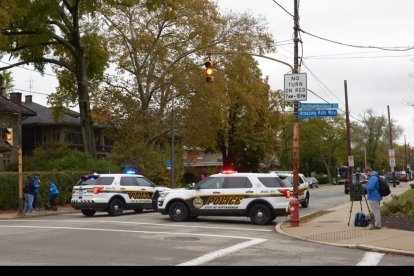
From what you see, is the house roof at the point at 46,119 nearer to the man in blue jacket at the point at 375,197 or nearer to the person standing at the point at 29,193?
the person standing at the point at 29,193

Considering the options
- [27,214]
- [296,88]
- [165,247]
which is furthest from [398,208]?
[27,214]

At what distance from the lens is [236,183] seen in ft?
62.5

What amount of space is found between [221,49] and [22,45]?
54.6 ft

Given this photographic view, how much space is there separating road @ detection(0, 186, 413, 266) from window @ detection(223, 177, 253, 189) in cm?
158

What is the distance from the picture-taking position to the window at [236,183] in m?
18.9

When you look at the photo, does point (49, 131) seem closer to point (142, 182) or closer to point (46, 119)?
point (46, 119)

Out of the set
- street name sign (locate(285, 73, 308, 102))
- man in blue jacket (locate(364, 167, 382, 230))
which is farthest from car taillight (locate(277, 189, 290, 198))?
man in blue jacket (locate(364, 167, 382, 230))

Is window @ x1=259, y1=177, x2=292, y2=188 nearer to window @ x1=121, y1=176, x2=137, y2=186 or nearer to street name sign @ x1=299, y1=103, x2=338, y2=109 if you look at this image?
street name sign @ x1=299, y1=103, x2=338, y2=109

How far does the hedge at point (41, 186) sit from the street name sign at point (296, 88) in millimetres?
14882

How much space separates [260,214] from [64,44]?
1026 inches

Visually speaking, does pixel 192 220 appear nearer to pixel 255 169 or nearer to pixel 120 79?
pixel 120 79

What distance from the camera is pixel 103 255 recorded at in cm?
1104

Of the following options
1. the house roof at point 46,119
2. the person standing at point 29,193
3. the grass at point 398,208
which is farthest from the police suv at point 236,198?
the house roof at point 46,119

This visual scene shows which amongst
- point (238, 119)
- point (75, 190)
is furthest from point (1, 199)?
point (238, 119)
